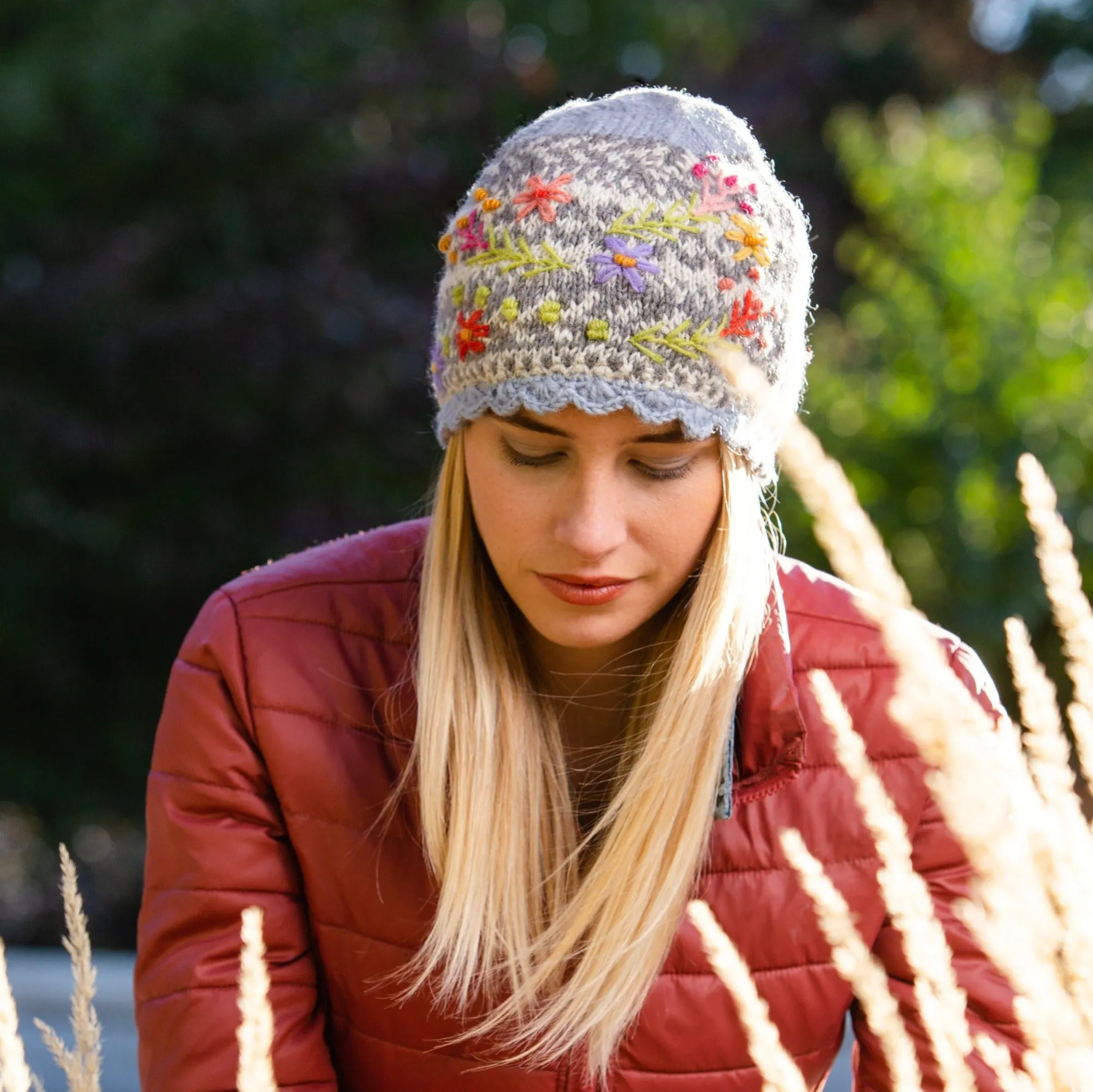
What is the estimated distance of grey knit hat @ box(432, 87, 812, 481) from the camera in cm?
169

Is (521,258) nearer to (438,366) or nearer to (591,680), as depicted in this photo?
(438,366)

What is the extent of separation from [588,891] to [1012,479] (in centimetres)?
317

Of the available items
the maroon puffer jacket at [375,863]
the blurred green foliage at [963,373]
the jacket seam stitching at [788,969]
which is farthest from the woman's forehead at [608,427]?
the blurred green foliage at [963,373]

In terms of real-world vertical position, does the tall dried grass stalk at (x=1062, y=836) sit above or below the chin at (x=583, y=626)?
below

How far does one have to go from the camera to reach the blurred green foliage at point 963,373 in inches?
179

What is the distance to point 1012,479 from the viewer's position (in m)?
4.57

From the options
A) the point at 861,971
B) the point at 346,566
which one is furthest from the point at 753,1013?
the point at 346,566

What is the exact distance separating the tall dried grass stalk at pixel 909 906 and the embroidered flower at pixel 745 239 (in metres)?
→ 1.06

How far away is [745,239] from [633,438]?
0.29 meters

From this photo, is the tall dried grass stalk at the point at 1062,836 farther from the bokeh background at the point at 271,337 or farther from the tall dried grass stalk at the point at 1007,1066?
the bokeh background at the point at 271,337

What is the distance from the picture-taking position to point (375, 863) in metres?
1.91

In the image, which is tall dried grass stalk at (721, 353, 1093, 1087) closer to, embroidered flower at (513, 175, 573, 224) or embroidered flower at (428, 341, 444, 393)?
embroidered flower at (513, 175, 573, 224)

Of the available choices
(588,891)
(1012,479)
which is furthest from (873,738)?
(1012,479)

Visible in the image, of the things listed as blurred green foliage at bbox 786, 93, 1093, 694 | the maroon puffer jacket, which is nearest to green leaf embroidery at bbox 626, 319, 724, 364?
the maroon puffer jacket
